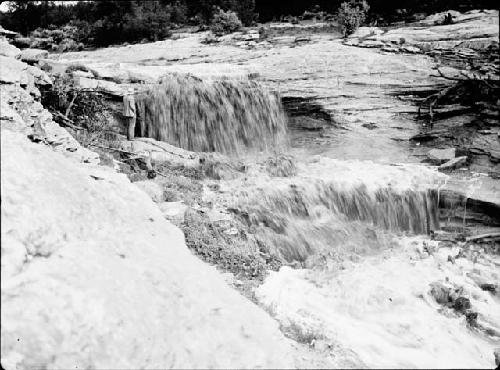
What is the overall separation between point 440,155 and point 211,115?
6.05m

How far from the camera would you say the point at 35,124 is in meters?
6.65

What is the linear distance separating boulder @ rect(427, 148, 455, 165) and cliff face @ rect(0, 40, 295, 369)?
7.96m

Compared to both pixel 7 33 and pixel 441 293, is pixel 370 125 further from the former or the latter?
pixel 7 33

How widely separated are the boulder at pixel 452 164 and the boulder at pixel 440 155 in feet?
0.70

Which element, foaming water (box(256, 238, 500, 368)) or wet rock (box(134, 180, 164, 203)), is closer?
foaming water (box(256, 238, 500, 368))

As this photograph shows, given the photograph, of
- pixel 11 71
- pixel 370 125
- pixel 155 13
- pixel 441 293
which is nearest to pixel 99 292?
pixel 441 293

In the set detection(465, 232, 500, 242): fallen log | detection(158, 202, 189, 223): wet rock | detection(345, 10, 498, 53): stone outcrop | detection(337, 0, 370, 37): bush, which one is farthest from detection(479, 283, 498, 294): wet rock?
detection(337, 0, 370, 37): bush

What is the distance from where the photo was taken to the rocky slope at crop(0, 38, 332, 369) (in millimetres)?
3062

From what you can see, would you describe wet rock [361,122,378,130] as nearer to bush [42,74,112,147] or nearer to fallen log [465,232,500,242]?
fallen log [465,232,500,242]

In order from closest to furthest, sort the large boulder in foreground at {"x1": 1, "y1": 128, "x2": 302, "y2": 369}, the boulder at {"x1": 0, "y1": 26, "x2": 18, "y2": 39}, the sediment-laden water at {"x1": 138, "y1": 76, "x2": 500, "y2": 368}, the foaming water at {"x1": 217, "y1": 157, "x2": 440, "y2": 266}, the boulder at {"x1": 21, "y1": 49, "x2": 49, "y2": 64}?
the large boulder in foreground at {"x1": 1, "y1": 128, "x2": 302, "y2": 369} → the sediment-laden water at {"x1": 138, "y1": 76, "x2": 500, "y2": 368} → the foaming water at {"x1": 217, "y1": 157, "x2": 440, "y2": 266} → the boulder at {"x1": 21, "y1": 49, "x2": 49, "y2": 64} → the boulder at {"x1": 0, "y1": 26, "x2": 18, "y2": 39}

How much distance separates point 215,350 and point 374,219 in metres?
6.19

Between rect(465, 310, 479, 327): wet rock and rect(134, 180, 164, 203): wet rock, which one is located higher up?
rect(134, 180, 164, 203): wet rock

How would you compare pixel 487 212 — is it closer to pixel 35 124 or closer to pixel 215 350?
pixel 215 350

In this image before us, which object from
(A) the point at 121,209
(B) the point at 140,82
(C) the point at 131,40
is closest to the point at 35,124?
(A) the point at 121,209
